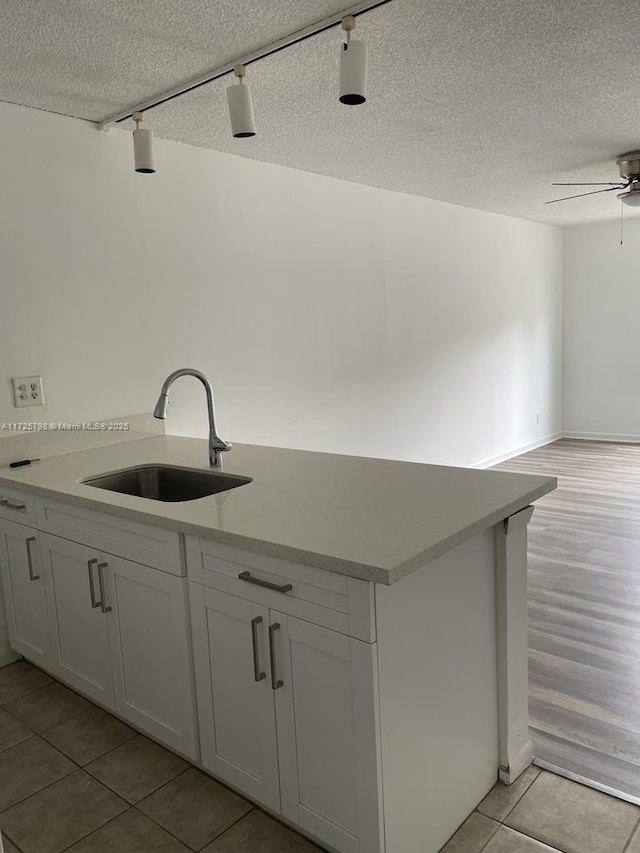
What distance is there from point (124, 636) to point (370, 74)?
2191 millimetres

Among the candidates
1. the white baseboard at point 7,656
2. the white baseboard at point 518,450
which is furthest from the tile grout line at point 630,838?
the white baseboard at point 518,450

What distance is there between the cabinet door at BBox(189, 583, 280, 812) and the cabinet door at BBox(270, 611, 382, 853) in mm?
47

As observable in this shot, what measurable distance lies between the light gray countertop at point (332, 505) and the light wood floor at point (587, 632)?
0.85 m

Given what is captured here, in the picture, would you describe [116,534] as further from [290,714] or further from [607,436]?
[607,436]

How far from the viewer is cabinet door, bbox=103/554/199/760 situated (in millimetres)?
1835

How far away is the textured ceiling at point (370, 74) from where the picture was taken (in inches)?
79.2

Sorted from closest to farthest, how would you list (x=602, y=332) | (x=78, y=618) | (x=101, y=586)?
(x=101, y=586) → (x=78, y=618) → (x=602, y=332)

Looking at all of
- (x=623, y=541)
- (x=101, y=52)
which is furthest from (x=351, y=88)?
(x=623, y=541)

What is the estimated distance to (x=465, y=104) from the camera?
289 centimetres

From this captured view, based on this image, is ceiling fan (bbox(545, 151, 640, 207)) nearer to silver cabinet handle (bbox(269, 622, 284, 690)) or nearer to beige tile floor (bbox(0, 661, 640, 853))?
beige tile floor (bbox(0, 661, 640, 853))

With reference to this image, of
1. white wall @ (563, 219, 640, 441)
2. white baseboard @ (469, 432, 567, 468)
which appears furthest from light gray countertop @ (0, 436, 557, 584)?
white wall @ (563, 219, 640, 441)

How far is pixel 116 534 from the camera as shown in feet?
6.50

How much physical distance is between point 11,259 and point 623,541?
3569 millimetres

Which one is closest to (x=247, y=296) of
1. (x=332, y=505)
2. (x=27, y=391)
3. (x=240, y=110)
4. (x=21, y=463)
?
(x=27, y=391)
